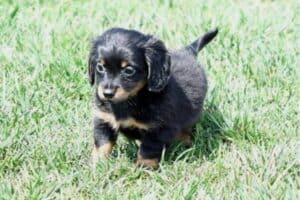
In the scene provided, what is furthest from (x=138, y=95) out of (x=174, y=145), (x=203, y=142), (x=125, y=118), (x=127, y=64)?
(x=203, y=142)

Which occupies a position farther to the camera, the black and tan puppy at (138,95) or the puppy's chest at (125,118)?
the puppy's chest at (125,118)

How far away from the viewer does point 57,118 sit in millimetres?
5004

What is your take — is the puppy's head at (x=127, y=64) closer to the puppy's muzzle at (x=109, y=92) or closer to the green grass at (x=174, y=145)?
the puppy's muzzle at (x=109, y=92)

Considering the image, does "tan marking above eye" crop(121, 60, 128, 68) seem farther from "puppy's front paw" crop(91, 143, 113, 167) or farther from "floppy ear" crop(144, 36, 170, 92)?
"puppy's front paw" crop(91, 143, 113, 167)

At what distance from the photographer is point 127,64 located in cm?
418

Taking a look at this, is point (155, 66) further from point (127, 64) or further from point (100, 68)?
point (100, 68)

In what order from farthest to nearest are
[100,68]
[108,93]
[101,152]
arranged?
[101,152] → [100,68] → [108,93]

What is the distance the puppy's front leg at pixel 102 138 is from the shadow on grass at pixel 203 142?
0.19 meters

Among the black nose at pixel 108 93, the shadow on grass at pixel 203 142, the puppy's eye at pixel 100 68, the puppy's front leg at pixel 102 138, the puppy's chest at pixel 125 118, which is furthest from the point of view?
the shadow on grass at pixel 203 142

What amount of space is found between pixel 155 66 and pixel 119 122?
407 millimetres

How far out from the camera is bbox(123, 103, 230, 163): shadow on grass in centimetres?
468

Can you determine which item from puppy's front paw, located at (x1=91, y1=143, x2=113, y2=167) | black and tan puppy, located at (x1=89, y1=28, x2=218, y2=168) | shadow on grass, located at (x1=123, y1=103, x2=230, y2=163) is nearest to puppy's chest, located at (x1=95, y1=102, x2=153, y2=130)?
black and tan puppy, located at (x1=89, y1=28, x2=218, y2=168)

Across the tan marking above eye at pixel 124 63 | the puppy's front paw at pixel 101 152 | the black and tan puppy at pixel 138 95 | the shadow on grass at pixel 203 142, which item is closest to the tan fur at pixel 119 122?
the black and tan puppy at pixel 138 95

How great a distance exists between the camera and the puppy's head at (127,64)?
13.6ft
